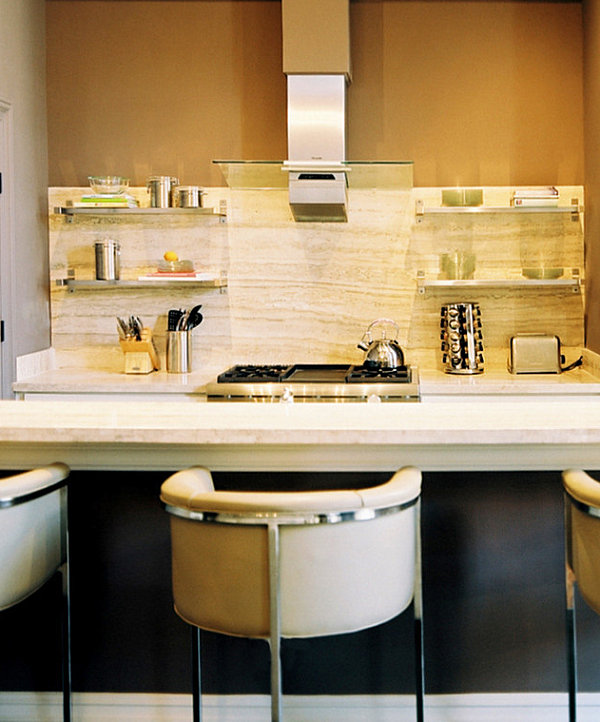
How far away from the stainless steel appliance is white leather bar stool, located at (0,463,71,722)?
5.76 feet

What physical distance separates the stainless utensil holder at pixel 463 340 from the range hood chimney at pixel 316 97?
0.79 meters

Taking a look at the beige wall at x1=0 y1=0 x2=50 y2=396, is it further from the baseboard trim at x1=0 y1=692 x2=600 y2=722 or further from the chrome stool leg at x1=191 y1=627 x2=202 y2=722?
the chrome stool leg at x1=191 y1=627 x2=202 y2=722

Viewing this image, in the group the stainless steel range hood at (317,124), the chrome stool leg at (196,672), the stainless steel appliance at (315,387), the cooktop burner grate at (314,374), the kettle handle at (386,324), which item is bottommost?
the chrome stool leg at (196,672)

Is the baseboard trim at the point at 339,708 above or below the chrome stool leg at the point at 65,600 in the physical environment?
below

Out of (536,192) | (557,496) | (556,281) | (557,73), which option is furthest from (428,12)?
(557,496)

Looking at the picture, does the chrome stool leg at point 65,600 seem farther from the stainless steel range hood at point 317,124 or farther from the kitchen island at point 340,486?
the stainless steel range hood at point 317,124

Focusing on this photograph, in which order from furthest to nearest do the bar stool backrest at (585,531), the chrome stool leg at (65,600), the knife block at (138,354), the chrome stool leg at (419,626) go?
the knife block at (138,354) → the chrome stool leg at (65,600) → the chrome stool leg at (419,626) → the bar stool backrest at (585,531)

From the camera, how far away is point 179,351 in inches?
173

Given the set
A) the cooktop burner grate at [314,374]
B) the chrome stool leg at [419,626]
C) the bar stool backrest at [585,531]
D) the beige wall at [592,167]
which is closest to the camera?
the bar stool backrest at [585,531]

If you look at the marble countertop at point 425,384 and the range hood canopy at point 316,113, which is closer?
the marble countertop at point 425,384

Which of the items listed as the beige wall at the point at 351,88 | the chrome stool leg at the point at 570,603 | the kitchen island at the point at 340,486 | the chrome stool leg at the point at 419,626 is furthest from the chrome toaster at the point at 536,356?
the chrome stool leg at the point at 419,626

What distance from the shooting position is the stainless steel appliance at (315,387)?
12.8ft

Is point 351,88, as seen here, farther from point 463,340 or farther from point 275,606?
point 275,606

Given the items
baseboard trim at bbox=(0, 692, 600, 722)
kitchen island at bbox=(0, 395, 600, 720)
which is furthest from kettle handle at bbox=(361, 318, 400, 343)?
baseboard trim at bbox=(0, 692, 600, 722)
